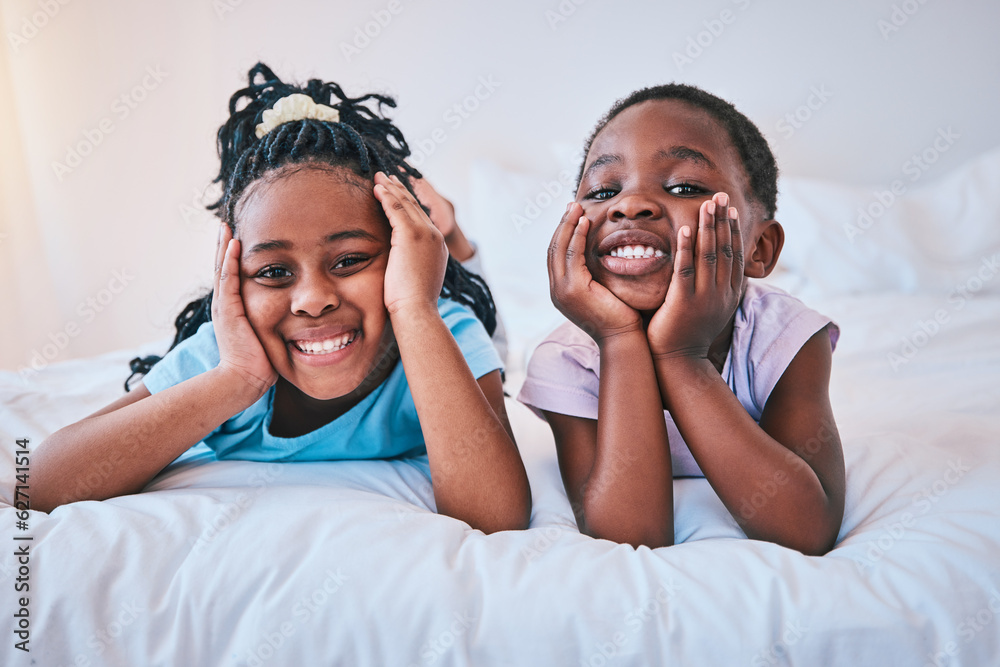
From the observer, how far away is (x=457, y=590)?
24.1 inches

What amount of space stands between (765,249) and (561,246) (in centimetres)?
33

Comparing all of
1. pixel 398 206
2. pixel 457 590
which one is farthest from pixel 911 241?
Result: pixel 457 590

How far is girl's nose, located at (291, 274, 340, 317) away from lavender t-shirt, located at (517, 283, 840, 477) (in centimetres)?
30

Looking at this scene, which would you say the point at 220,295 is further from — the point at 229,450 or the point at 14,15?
the point at 14,15

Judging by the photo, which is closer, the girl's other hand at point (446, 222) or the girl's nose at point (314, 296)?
the girl's nose at point (314, 296)

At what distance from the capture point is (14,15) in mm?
2129

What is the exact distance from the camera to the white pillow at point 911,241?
6.18 ft

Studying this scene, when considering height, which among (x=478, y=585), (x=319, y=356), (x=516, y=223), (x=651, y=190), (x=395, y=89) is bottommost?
(x=478, y=585)

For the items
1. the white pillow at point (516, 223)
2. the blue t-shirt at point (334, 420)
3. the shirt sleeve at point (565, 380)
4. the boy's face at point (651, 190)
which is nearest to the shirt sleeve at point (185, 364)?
the blue t-shirt at point (334, 420)

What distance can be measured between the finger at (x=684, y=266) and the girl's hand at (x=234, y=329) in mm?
534

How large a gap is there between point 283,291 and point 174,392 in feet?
0.61

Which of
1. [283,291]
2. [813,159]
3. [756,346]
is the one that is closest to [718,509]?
[756,346]

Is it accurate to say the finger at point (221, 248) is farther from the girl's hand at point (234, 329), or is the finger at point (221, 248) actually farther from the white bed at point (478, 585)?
the white bed at point (478, 585)

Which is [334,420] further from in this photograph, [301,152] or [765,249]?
[765,249]
